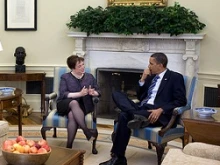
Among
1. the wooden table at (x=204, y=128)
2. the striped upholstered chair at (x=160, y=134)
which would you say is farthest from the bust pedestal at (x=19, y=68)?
the wooden table at (x=204, y=128)

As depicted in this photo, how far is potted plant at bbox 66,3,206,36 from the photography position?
4.61m

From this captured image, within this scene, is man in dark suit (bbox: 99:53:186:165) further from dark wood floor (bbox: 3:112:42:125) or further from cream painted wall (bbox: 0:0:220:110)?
cream painted wall (bbox: 0:0:220:110)

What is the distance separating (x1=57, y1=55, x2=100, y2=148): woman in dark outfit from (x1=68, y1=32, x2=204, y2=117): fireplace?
0.78 meters

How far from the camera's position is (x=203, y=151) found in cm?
237

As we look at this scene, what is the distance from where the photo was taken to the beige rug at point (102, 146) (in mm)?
3627

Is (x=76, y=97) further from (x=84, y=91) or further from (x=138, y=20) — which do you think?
(x=138, y=20)

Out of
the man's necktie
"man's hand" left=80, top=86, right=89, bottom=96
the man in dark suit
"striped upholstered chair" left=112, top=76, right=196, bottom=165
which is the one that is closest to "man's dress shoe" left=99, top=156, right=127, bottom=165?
the man in dark suit

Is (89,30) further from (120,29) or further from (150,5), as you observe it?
(150,5)

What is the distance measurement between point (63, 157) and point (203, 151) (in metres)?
0.96

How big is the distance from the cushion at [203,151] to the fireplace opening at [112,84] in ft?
9.43

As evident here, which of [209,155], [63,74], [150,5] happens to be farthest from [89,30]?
[209,155]

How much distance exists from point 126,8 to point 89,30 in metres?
0.62

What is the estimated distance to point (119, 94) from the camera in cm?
361

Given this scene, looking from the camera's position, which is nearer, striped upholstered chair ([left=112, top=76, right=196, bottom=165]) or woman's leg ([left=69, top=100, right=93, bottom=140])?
striped upholstered chair ([left=112, top=76, right=196, bottom=165])
